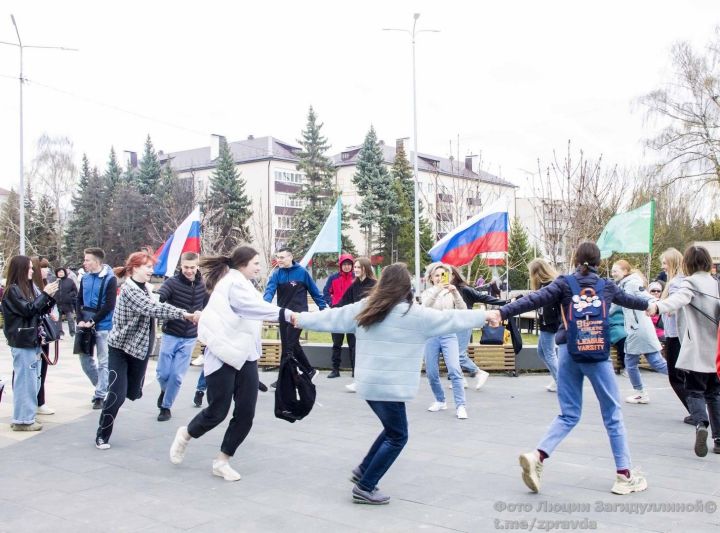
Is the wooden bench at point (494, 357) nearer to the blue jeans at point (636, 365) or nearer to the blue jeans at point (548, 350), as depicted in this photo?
the blue jeans at point (548, 350)

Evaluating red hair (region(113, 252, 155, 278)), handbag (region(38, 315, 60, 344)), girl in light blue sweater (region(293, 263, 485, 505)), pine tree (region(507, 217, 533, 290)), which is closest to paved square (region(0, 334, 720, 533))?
girl in light blue sweater (region(293, 263, 485, 505))

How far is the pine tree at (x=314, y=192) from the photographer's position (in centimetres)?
5538

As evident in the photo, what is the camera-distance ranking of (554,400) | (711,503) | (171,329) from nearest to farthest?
(711,503) < (171,329) < (554,400)

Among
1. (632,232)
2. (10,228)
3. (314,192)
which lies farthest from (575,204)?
(10,228)

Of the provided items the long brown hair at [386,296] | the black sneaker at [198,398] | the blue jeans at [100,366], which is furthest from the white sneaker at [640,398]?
the blue jeans at [100,366]

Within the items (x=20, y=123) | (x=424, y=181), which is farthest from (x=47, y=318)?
(x=424, y=181)

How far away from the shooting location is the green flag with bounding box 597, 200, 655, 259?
452 inches

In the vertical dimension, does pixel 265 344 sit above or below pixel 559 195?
below

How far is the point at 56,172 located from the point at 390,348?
64.4 metres

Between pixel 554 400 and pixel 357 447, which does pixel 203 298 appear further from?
pixel 554 400

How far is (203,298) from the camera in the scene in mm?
9023

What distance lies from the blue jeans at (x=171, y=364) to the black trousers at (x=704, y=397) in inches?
218

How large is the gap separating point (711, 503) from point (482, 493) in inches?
63.6

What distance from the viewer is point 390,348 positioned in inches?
199
